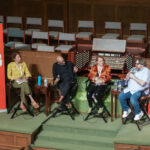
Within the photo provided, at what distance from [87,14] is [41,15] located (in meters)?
1.32

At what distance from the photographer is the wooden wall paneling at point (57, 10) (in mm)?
13098

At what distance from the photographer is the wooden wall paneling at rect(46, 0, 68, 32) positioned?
13.1 meters

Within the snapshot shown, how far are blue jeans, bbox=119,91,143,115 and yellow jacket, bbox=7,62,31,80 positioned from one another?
1959 millimetres

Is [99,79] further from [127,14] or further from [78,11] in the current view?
[78,11]

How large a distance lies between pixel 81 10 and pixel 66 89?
4.31 meters

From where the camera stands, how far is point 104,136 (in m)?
8.80

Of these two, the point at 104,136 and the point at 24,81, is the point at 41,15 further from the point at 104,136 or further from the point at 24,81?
the point at 104,136

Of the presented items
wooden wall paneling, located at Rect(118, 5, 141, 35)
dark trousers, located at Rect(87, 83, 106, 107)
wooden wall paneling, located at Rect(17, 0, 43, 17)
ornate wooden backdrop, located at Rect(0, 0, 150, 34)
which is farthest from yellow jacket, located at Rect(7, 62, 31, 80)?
wooden wall paneling, located at Rect(17, 0, 43, 17)

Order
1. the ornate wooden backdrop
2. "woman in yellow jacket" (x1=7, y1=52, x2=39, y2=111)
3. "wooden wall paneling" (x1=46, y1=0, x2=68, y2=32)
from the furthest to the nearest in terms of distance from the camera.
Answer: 1. "wooden wall paneling" (x1=46, y1=0, x2=68, y2=32)
2. the ornate wooden backdrop
3. "woman in yellow jacket" (x1=7, y1=52, x2=39, y2=111)

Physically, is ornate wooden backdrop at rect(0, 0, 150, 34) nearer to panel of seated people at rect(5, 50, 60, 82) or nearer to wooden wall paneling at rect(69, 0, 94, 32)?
wooden wall paneling at rect(69, 0, 94, 32)

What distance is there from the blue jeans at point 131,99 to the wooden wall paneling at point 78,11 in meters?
4.61

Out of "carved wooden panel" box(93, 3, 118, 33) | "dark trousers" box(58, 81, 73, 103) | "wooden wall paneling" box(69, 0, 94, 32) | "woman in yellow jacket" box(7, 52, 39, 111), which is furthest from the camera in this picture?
"wooden wall paneling" box(69, 0, 94, 32)

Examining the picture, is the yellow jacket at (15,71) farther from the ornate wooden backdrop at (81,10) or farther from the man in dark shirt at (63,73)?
the ornate wooden backdrop at (81,10)

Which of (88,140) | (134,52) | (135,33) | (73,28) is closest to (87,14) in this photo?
(73,28)
